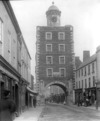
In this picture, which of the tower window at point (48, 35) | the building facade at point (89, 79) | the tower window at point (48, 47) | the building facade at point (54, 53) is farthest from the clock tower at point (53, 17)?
the building facade at point (89, 79)

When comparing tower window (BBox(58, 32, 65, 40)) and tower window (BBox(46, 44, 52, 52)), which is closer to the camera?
tower window (BBox(46, 44, 52, 52))

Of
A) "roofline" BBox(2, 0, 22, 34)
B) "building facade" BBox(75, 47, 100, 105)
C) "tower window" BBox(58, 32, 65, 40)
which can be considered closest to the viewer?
"roofline" BBox(2, 0, 22, 34)

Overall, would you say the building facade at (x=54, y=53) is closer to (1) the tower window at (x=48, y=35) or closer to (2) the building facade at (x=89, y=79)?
(1) the tower window at (x=48, y=35)

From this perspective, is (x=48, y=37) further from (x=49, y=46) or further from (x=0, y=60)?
(x=0, y=60)

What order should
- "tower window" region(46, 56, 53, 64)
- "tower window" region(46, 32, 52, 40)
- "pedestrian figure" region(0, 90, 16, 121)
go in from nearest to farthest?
1. "pedestrian figure" region(0, 90, 16, 121)
2. "tower window" region(46, 56, 53, 64)
3. "tower window" region(46, 32, 52, 40)

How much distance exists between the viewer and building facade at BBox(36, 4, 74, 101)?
50281 mm

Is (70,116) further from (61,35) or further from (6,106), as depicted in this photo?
(61,35)

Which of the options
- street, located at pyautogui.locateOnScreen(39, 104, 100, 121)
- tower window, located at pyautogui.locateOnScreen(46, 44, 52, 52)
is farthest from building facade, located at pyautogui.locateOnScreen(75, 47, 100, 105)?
street, located at pyautogui.locateOnScreen(39, 104, 100, 121)

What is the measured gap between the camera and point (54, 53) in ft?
168

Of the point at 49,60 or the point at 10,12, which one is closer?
the point at 10,12

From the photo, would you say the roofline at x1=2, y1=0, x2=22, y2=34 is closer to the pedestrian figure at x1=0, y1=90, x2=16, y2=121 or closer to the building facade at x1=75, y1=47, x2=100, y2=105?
the pedestrian figure at x1=0, y1=90, x2=16, y2=121

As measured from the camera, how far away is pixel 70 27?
168ft

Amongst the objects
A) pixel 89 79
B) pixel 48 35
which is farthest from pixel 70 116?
pixel 48 35

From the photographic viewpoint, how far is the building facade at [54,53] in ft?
165
